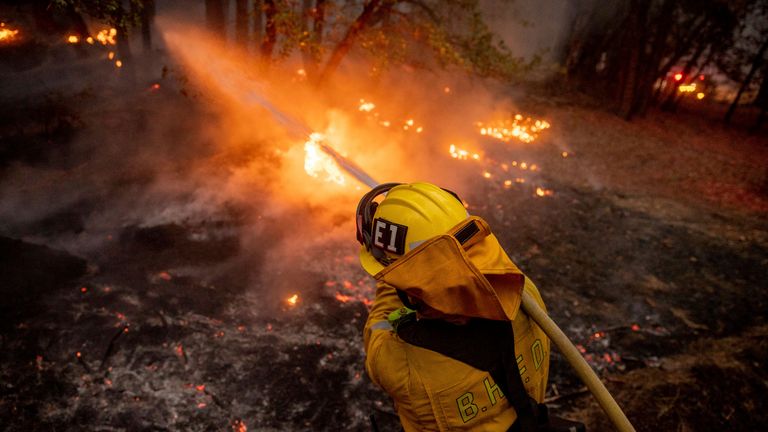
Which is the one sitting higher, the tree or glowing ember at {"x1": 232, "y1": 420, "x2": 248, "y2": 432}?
the tree

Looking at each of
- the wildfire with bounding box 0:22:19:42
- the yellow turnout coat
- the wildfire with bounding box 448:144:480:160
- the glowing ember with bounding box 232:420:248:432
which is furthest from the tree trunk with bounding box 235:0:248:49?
the yellow turnout coat

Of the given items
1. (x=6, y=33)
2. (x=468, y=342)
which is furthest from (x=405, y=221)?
(x=6, y=33)

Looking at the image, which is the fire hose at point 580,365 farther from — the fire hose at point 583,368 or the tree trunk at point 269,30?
the tree trunk at point 269,30

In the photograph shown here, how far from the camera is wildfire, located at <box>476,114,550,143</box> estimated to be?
1316cm

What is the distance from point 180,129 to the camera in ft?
32.4

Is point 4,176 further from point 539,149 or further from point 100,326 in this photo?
point 539,149

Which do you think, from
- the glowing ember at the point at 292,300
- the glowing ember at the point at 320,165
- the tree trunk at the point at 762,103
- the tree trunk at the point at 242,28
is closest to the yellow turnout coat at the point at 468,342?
the glowing ember at the point at 292,300

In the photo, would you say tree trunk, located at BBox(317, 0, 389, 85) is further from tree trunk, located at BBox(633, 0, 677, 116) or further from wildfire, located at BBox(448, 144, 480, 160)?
tree trunk, located at BBox(633, 0, 677, 116)

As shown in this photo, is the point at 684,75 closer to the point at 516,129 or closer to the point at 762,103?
the point at 762,103

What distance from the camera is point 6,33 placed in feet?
27.6

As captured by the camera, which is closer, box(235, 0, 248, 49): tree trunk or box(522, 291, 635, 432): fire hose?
box(522, 291, 635, 432): fire hose

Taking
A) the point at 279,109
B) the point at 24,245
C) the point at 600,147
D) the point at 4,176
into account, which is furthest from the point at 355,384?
the point at 600,147

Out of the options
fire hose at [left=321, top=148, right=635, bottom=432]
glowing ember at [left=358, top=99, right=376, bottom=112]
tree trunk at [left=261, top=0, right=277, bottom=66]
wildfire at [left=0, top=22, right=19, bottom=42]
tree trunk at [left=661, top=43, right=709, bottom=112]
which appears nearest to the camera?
fire hose at [left=321, top=148, right=635, bottom=432]

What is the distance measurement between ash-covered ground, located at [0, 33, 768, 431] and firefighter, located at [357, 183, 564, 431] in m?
2.44
